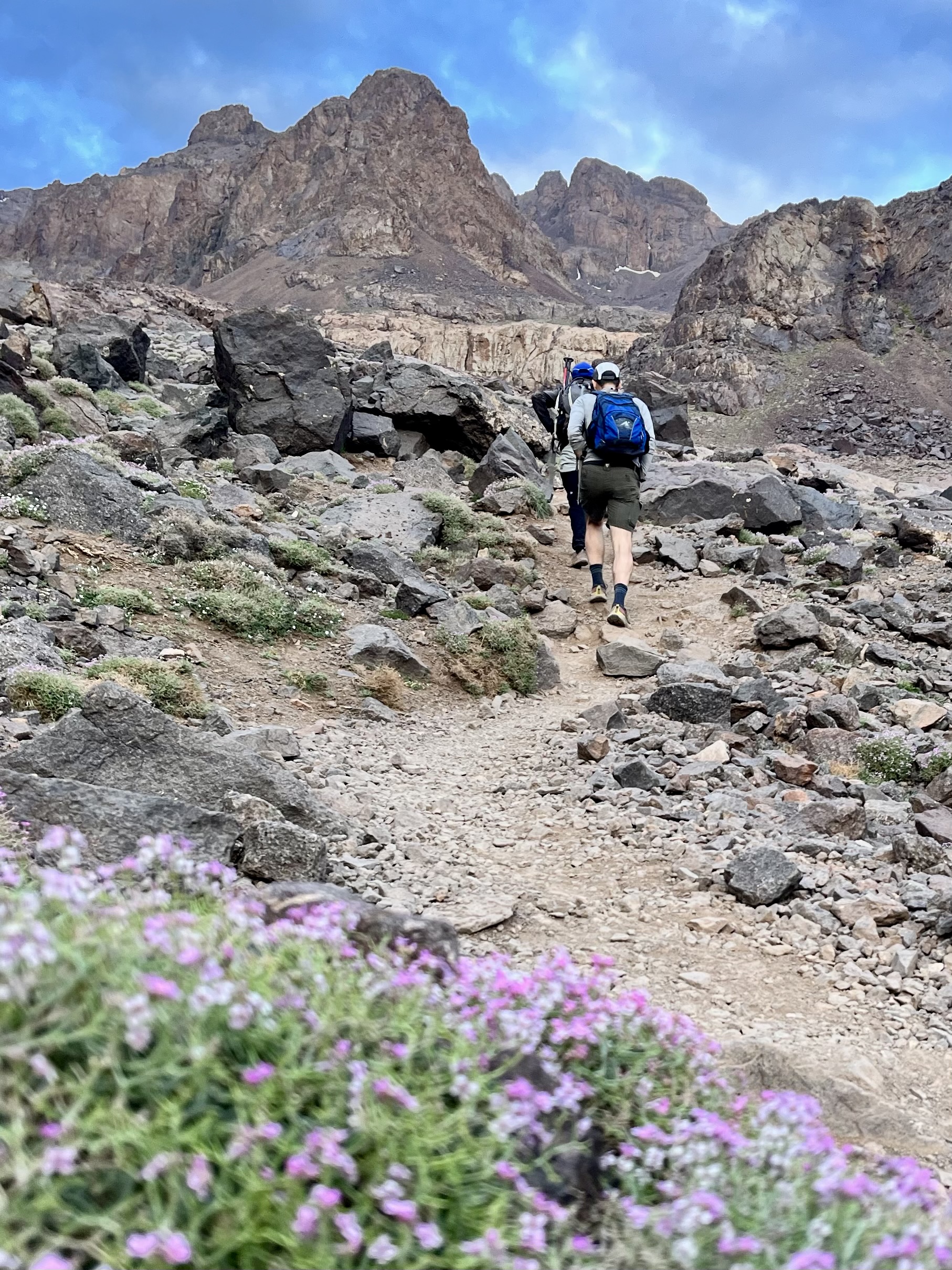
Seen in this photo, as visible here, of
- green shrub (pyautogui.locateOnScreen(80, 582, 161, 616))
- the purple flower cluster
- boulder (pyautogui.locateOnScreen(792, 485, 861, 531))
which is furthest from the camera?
boulder (pyautogui.locateOnScreen(792, 485, 861, 531))

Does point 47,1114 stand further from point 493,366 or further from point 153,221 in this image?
point 153,221

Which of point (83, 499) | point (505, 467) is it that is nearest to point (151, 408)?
point (505, 467)

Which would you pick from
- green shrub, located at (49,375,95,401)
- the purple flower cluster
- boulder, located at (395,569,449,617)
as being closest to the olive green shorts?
boulder, located at (395,569,449,617)

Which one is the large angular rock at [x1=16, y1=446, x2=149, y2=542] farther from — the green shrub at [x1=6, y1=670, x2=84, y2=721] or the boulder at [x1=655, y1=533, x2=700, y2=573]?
the boulder at [x1=655, y1=533, x2=700, y2=573]

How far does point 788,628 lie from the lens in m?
10.3

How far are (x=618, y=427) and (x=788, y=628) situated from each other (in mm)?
2982

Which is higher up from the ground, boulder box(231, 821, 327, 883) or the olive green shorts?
the olive green shorts

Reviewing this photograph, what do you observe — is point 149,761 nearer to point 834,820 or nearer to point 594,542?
point 834,820

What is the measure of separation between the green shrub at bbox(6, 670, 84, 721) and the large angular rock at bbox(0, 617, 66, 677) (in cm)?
41

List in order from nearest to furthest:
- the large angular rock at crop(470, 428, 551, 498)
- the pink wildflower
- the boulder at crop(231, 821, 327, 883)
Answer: the pink wildflower → the boulder at crop(231, 821, 327, 883) → the large angular rock at crop(470, 428, 551, 498)

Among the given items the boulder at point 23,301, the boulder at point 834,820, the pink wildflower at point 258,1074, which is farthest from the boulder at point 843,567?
the boulder at point 23,301

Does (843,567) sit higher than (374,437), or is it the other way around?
(374,437)

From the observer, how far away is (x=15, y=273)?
3669 cm

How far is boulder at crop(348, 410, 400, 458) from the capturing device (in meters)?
19.9
